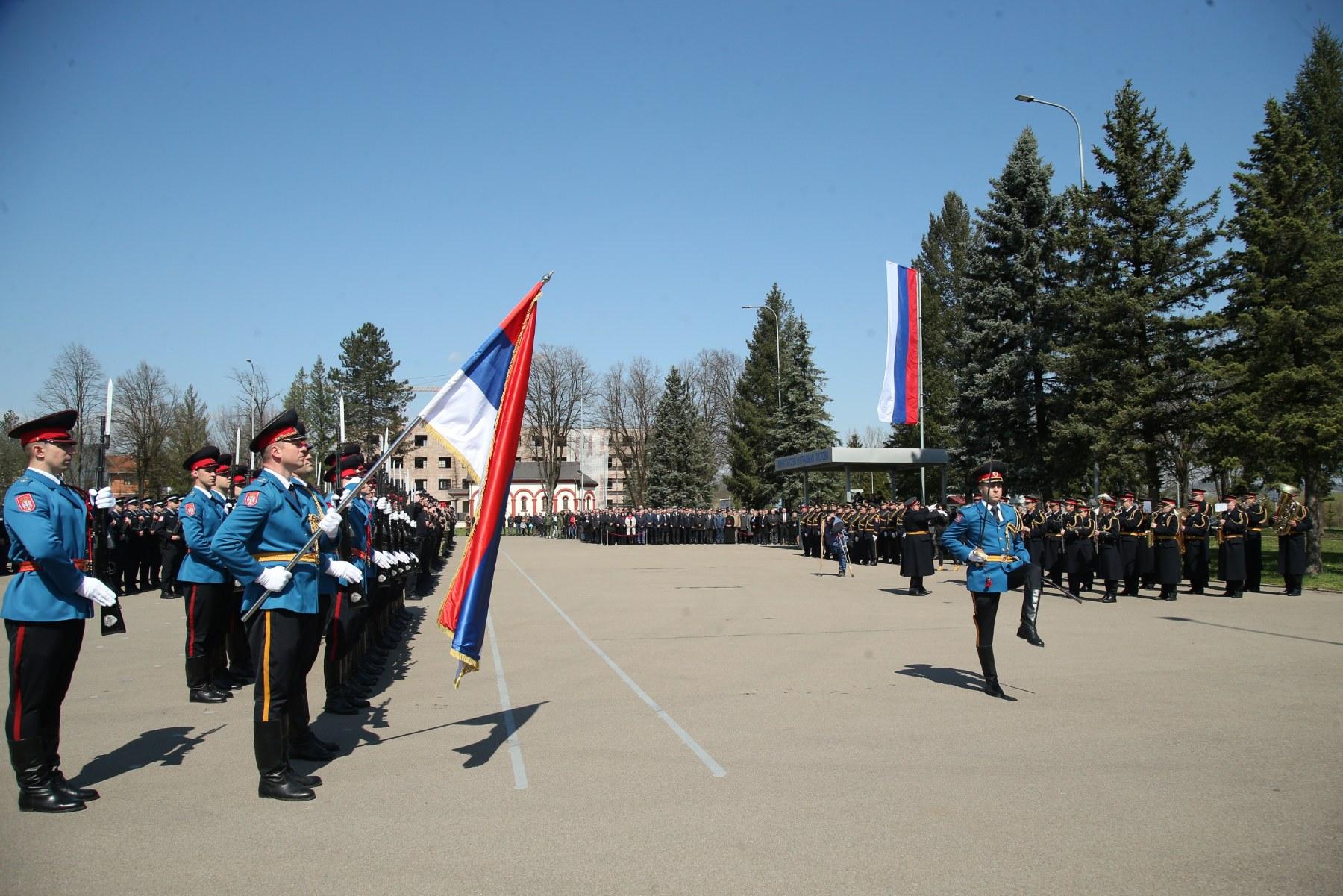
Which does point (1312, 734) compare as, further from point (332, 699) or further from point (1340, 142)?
point (1340, 142)

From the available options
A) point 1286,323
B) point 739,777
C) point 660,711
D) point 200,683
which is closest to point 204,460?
point 200,683

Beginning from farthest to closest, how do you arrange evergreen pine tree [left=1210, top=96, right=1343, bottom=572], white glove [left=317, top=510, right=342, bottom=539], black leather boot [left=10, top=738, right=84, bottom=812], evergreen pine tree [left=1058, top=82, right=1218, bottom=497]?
evergreen pine tree [left=1058, top=82, right=1218, bottom=497] → evergreen pine tree [left=1210, top=96, right=1343, bottom=572] → white glove [left=317, top=510, right=342, bottom=539] → black leather boot [left=10, top=738, right=84, bottom=812]

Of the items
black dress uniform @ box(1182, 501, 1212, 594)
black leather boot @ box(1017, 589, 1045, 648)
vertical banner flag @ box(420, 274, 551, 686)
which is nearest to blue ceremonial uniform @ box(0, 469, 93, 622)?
vertical banner flag @ box(420, 274, 551, 686)

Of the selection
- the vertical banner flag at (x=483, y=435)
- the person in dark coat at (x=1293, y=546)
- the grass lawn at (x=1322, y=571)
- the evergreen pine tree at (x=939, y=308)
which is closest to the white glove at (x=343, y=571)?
the vertical banner flag at (x=483, y=435)

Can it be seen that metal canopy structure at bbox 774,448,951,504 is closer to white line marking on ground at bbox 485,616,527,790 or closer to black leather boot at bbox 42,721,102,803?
white line marking on ground at bbox 485,616,527,790

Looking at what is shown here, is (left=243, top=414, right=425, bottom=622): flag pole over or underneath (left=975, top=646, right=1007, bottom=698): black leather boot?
over

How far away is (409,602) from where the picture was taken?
17.8 meters

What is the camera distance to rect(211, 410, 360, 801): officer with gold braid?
570 cm

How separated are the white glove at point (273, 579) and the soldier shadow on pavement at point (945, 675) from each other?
608 centimetres

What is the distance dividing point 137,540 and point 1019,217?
26880 mm

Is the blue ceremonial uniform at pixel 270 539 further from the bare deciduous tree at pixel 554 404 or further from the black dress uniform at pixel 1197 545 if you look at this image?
the bare deciduous tree at pixel 554 404

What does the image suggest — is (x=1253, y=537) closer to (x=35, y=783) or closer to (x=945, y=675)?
(x=945, y=675)

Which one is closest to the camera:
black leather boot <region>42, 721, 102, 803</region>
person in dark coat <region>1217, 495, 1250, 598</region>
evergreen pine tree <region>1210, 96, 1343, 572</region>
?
black leather boot <region>42, 721, 102, 803</region>

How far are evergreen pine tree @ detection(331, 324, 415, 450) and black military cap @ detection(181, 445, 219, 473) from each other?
6269 cm
